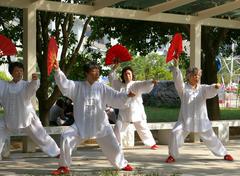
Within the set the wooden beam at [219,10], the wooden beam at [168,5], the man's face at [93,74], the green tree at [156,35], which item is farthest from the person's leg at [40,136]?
the green tree at [156,35]


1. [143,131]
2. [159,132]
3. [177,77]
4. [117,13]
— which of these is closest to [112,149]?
[177,77]

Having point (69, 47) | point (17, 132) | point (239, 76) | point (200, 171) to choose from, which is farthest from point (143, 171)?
point (239, 76)

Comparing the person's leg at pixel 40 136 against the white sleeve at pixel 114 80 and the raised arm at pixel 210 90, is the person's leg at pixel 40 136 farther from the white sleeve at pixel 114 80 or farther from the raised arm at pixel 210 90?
the raised arm at pixel 210 90

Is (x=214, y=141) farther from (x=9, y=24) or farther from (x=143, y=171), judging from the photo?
(x=9, y=24)

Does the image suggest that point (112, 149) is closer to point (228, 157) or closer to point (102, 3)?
point (228, 157)

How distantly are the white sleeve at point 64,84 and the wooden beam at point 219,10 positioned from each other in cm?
465

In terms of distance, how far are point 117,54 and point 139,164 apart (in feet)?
6.11

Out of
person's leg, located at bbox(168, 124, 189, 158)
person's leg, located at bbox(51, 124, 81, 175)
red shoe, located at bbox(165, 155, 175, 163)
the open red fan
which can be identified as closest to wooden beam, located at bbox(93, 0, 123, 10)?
the open red fan

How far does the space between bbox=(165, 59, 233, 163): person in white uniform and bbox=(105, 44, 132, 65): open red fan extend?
908mm

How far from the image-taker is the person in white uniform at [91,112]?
695 cm

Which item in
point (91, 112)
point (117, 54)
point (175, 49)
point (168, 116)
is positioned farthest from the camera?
point (168, 116)

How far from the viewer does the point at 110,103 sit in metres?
7.20

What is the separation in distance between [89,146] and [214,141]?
299 centimetres

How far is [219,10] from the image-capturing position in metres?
10.6
